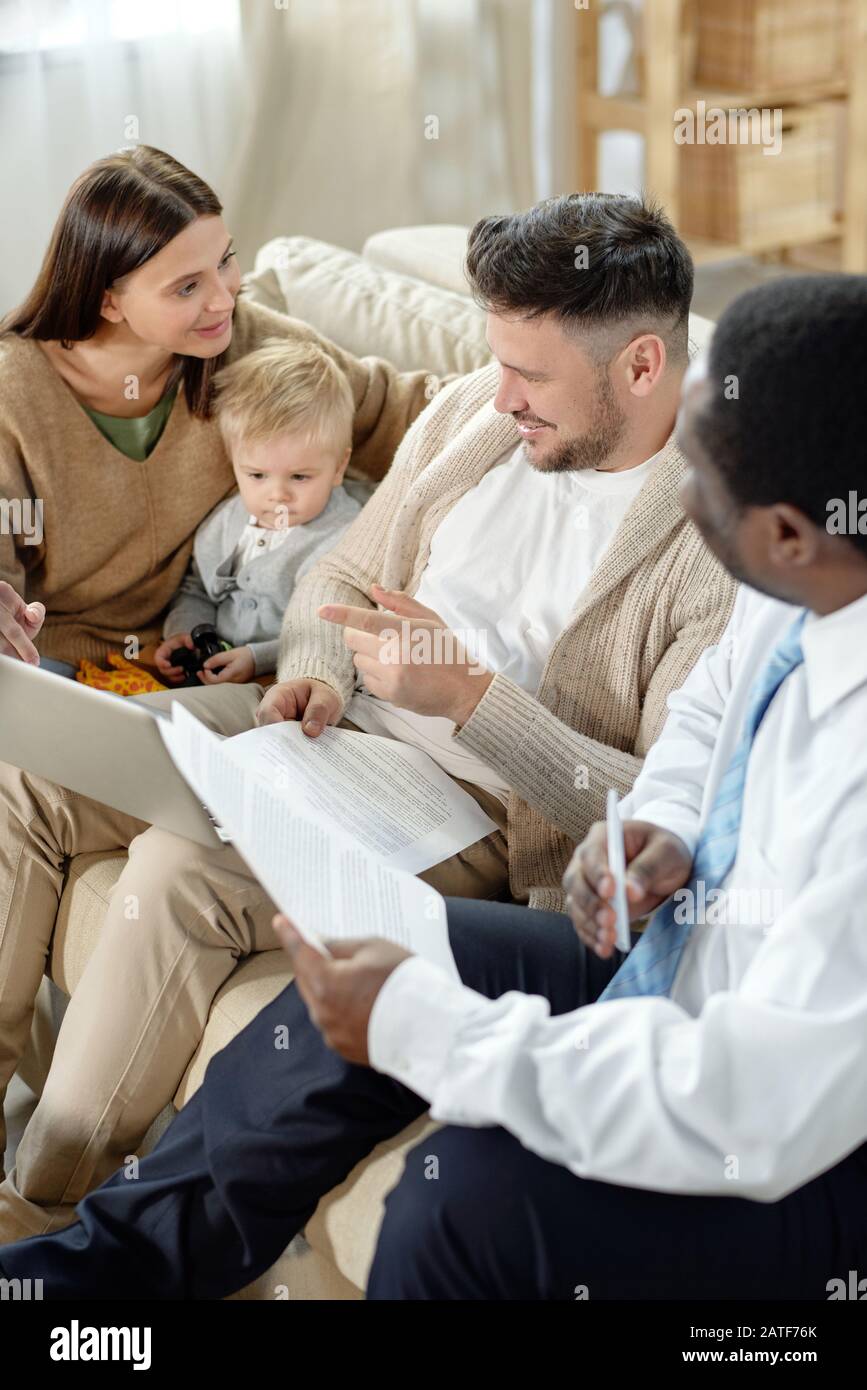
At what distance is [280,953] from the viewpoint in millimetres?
1596

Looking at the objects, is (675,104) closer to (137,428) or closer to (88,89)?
(88,89)

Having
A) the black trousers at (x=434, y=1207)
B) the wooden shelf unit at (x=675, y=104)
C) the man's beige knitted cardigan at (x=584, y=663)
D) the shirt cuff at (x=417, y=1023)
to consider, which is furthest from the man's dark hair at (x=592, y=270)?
the wooden shelf unit at (x=675, y=104)

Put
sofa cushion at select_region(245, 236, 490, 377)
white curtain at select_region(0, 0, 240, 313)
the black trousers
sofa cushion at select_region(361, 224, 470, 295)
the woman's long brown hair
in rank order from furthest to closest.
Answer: white curtain at select_region(0, 0, 240, 313), sofa cushion at select_region(361, 224, 470, 295), sofa cushion at select_region(245, 236, 490, 377), the woman's long brown hair, the black trousers

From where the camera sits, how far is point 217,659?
1960 mm

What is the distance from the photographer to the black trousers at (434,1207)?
1078 mm

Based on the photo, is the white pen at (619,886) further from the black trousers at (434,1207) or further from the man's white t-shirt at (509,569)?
the man's white t-shirt at (509,569)

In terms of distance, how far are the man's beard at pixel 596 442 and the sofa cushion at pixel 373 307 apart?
1.70ft

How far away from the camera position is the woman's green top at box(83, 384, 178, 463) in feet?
6.55

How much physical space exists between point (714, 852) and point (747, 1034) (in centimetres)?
23

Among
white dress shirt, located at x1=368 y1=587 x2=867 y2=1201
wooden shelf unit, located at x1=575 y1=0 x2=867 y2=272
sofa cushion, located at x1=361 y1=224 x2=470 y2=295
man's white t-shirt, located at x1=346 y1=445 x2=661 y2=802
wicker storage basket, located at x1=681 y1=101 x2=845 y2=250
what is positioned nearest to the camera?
white dress shirt, located at x1=368 y1=587 x2=867 y2=1201

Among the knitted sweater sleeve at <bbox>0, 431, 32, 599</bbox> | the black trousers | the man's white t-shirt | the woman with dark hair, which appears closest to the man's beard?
the man's white t-shirt

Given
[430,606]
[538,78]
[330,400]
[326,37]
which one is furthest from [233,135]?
[430,606]

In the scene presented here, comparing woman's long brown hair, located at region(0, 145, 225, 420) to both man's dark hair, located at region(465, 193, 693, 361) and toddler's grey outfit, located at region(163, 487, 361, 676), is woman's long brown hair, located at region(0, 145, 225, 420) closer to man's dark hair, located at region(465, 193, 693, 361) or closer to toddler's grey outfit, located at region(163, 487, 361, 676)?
toddler's grey outfit, located at region(163, 487, 361, 676)

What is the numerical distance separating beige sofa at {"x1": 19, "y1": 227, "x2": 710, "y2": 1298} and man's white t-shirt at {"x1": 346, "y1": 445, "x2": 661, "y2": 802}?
1.04 feet
